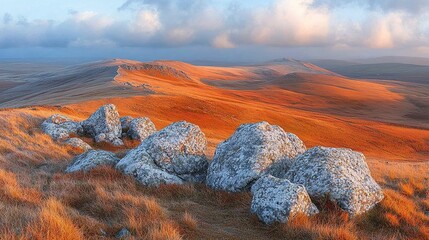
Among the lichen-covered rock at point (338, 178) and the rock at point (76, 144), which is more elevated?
the lichen-covered rock at point (338, 178)

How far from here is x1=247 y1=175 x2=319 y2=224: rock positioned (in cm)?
859

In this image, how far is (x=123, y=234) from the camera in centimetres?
687

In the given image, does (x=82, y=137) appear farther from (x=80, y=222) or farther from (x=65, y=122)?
(x=80, y=222)

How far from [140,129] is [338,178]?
53.6 ft

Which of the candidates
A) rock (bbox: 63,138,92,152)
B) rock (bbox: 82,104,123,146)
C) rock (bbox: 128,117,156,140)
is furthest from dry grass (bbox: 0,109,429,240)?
rock (bbox: 128,117,156,140)

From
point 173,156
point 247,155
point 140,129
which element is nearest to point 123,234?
point 247,155

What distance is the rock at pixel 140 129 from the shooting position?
77.8 ft

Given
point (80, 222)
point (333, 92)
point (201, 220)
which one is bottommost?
point (333, 92)

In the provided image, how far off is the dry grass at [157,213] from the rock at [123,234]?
0.38ft

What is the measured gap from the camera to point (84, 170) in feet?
41.9

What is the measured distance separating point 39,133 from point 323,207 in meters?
17.9

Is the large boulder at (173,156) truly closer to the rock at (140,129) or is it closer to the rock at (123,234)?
the rock at (123,234)

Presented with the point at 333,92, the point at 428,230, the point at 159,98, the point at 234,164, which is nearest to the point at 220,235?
the point at 234,164

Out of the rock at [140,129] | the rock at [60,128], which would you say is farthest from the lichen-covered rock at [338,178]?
the rock at [60,128]
